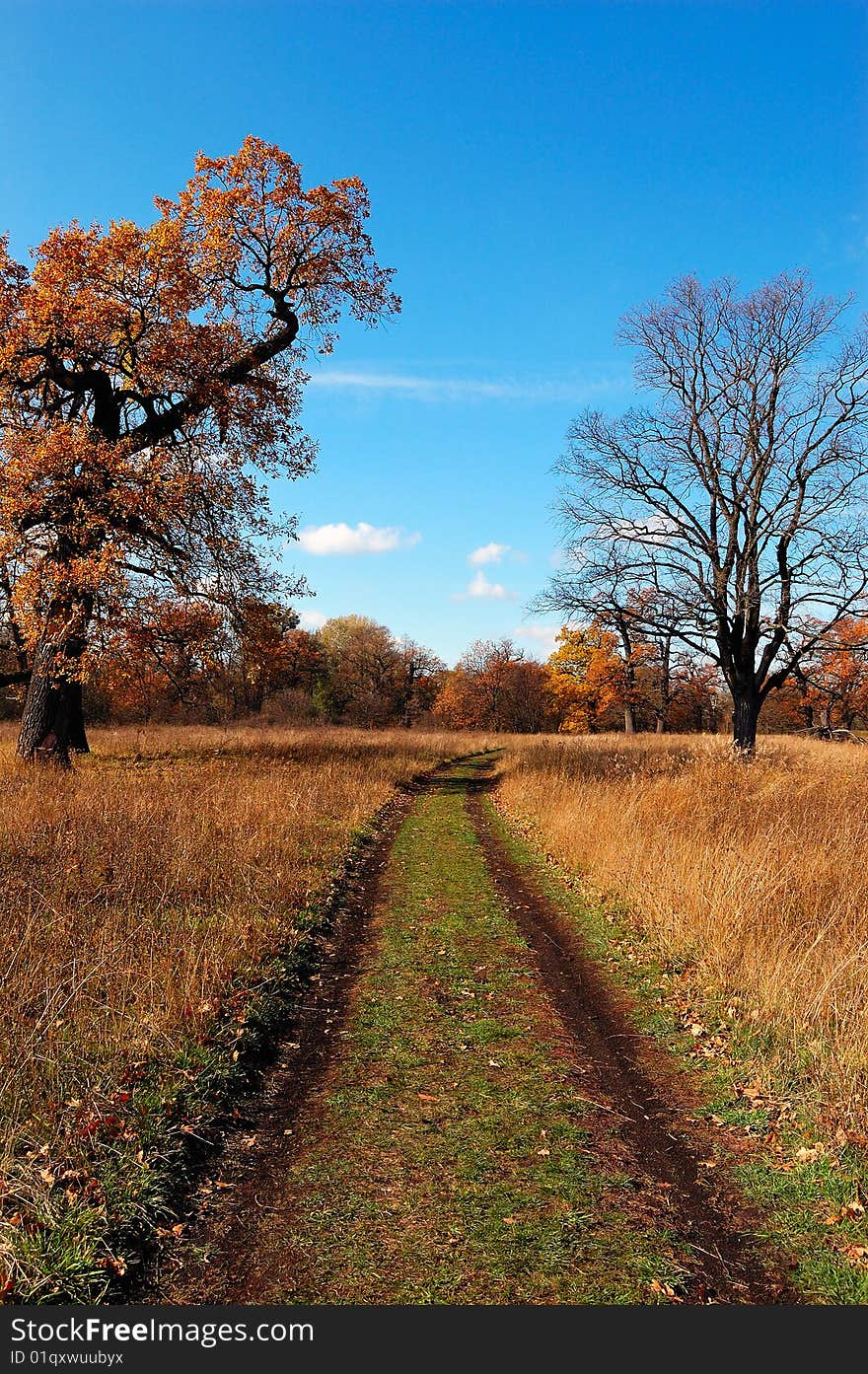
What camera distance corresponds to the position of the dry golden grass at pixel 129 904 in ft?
17.6

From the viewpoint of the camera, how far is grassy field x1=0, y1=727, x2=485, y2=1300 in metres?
4.05

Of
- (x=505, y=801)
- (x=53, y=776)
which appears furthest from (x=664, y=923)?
(x=53, y=776)

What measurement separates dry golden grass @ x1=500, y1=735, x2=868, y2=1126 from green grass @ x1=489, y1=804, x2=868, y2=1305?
201mm

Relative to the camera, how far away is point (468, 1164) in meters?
4.52

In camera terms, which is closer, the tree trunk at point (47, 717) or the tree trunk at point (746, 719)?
the tree trunk at point (47, 717)

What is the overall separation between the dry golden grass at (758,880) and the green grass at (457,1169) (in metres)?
1.71

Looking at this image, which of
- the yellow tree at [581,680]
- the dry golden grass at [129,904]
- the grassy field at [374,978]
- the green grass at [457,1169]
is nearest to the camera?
the green grass at [457,1169]

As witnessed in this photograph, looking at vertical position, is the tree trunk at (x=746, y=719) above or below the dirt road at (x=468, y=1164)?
above

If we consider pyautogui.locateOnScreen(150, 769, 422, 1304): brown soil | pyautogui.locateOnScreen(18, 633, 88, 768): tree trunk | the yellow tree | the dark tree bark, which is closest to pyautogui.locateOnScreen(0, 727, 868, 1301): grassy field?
pyautogui.locateOnScreen(150, 769, 422, 1304): brown soil

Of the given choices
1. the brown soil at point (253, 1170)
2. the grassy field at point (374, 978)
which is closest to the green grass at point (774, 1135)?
the grassy field at point (374, 978)

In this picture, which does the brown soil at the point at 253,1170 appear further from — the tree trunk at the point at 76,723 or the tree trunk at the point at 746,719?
the tree trunk at the point at 746,719

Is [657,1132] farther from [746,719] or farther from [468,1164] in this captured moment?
[746,719]

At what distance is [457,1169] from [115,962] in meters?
3.60

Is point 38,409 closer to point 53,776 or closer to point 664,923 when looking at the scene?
point 53,776
